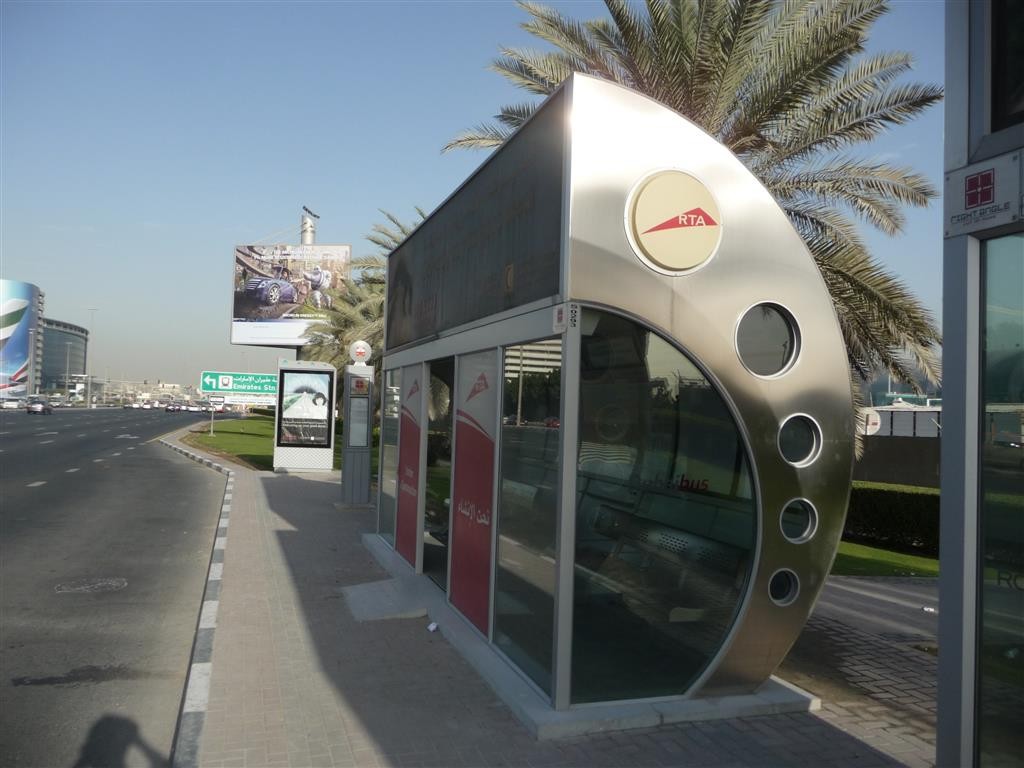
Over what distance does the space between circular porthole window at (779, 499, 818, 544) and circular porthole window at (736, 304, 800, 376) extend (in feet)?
2.64

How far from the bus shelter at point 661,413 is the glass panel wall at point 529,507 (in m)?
0.02

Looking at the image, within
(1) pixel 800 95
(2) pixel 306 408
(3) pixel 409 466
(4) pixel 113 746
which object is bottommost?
(4) pixel 113 746

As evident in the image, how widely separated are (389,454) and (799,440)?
6.14 metres

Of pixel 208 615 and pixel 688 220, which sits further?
pixel 208 615

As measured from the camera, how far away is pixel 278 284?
45219 millimetres

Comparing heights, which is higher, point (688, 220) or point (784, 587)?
point (688, 220)

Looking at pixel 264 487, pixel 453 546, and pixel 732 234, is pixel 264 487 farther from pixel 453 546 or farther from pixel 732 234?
pixel 732 234

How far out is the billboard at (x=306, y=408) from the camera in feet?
72.2

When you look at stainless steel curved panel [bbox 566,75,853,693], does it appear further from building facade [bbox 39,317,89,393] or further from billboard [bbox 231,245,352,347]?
building facade [bbox 39,317,89,393]

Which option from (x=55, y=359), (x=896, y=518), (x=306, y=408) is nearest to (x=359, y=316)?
(x=306, y=408)

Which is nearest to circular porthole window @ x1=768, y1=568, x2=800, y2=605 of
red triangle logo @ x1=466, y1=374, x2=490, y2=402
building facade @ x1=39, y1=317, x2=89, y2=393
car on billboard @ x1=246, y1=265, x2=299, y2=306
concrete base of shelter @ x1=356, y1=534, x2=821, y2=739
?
concrete base of shelter @ x1=356, y1=534, x2=821, y2=739

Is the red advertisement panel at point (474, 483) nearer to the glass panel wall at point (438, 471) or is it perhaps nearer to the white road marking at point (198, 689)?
the glass panel wall at point (438, 471)

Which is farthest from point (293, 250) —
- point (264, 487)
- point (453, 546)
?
point (453, 546)

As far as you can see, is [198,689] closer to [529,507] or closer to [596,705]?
[529,507]
